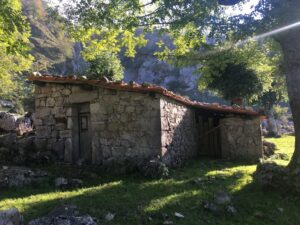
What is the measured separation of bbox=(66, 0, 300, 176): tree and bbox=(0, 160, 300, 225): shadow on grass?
4.71 ft

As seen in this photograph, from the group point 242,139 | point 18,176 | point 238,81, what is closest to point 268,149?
point 242,139

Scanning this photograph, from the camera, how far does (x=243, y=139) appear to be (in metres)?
12.7

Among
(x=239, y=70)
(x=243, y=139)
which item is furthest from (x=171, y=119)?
(x=239, y=70)

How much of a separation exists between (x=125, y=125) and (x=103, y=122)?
0.79m

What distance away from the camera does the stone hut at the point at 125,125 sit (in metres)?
10.0

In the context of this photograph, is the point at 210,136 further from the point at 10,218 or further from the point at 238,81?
the point at 10,218

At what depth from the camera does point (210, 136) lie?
1367 cm

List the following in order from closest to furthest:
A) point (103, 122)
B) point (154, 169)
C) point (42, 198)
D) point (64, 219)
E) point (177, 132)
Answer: point (64, 219) → point (42, 198) → point (154, 169) → point (103, 122) → point (177, 132)

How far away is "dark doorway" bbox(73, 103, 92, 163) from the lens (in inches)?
441

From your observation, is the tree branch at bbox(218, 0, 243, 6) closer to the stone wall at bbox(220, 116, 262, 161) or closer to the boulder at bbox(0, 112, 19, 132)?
the stone wall at bbox(220, 116, 262, 161)

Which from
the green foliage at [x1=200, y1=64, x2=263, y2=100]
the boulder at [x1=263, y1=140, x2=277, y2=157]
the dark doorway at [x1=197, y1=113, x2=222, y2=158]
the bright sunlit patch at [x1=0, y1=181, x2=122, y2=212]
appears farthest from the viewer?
the green foliage at [x1=200, y1=64, x2=263, y2=100]

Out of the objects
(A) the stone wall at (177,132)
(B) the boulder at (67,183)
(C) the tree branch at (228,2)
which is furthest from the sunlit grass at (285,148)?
(B) the boulder at (67,183)

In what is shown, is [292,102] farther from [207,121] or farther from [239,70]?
[239,70]

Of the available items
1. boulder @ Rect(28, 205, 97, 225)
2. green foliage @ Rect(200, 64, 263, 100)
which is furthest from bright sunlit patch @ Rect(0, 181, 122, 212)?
green foliage @ Rect(200, 64, 263, 100)
